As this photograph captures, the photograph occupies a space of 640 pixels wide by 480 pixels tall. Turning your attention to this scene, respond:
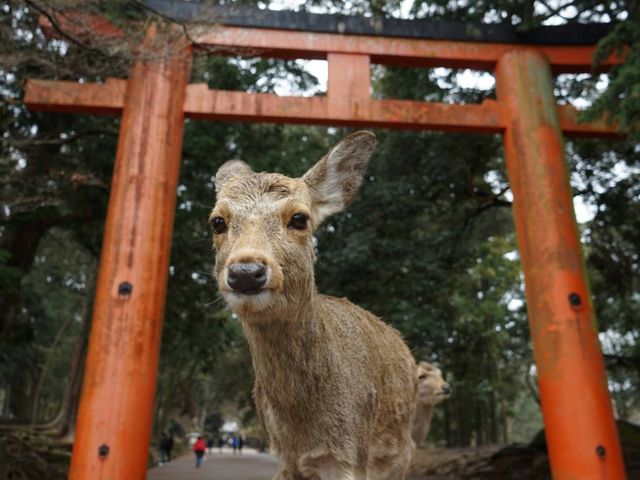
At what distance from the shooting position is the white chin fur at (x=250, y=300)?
2.19 metres

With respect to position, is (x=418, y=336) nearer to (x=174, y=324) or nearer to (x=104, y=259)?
(x=104, y=259)

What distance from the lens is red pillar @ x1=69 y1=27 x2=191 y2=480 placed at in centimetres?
569

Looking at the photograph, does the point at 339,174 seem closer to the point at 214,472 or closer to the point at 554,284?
the point at 554,284

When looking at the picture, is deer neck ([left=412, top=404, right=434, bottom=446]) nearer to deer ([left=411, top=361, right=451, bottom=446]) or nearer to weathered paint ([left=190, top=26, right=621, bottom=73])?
deer ([left=411, top=361, right=451, bottom=446])

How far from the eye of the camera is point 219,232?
269cm

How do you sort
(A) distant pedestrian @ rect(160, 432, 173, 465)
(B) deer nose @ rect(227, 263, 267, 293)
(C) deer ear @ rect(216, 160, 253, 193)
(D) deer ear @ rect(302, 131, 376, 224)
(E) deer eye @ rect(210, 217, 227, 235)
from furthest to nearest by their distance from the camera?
(A) distant pedestrian @ rect(160, 432, 173, 465), (C) deer ear @ rect(216, 160, 253, 193), (D) deer ear @ rect(302, 131, 376, 224), (E) deer eye @ rect(210, 217, 227, 235), (B) deer nose @ rect(227, 263, 267, 293)

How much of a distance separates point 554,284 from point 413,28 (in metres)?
3.92

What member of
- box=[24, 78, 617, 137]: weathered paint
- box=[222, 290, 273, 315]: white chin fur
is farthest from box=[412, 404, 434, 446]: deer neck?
box=[222, 290, 273, 315]: white chin fur

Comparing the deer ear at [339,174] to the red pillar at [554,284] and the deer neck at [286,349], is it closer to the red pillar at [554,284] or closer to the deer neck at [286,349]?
the deer neck at [286,349]

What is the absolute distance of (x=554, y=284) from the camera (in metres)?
6.39

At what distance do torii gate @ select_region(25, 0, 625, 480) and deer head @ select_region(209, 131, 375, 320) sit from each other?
3.64 metres

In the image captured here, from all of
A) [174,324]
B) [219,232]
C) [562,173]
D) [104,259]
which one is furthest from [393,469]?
[174,324]

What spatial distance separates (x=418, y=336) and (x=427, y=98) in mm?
4063

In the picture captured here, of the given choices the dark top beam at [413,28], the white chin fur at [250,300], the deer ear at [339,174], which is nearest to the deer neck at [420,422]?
the deer ear at [339,174]
